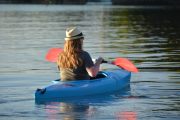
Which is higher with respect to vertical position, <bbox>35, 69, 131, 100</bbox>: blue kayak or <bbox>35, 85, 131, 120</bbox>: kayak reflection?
<bbox>35, 69, 131, 100</bbox>: blue kayak

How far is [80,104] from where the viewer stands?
577 inches

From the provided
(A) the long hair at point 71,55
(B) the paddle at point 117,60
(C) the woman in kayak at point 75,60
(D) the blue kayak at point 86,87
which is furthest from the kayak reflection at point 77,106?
(B) the paddle at point 117,60

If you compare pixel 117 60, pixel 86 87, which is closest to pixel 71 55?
pixel 86 87

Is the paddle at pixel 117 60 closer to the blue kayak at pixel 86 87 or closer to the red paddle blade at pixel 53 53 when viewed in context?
the red paddle blade at pixel 53 53

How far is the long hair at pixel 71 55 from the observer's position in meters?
15.2

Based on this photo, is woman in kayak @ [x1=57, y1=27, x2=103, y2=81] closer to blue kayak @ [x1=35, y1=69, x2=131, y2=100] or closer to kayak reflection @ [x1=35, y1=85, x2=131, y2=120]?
blue kayak @ [x1=35, y1=69, x2=131, y2=100]

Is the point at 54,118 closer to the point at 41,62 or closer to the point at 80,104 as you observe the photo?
the point at 80,104

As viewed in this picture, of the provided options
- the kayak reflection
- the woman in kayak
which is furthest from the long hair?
the kayak reflection

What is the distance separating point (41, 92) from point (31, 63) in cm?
846

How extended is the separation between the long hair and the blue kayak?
375mm

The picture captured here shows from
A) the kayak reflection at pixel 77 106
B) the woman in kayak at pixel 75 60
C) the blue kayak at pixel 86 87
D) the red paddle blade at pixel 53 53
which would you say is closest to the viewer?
the kayak reflection at pixel 77 106

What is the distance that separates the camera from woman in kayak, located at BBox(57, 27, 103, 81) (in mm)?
15156

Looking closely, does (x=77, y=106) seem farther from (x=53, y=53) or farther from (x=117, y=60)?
(x=117, y=60)

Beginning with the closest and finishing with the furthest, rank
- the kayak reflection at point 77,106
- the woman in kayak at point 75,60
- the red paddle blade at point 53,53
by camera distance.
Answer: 1. the kayak reflection at point 77,106
2. the woman in kayak at point 75,60
3. the red paddle blade at point 53,53
